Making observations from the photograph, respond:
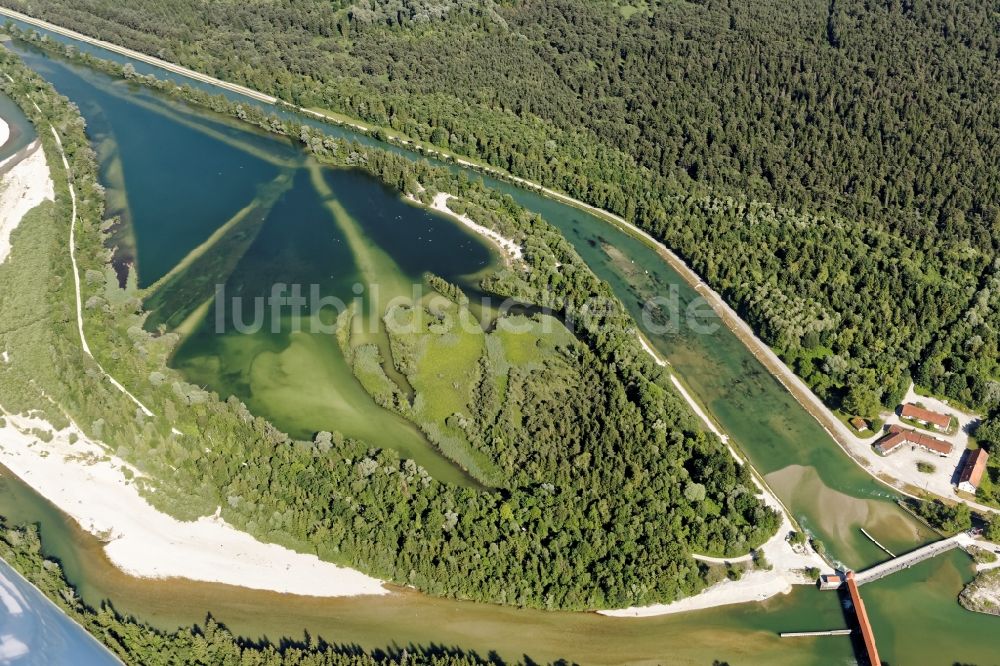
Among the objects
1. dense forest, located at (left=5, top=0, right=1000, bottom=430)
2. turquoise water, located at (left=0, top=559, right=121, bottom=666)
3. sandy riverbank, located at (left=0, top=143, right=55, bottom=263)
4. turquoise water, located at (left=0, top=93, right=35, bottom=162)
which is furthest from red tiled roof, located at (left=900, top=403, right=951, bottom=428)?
turquoise water, located at (left=0, top=93, right=35, bottom=162)

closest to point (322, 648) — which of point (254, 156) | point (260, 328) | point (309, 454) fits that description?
point (309, 454)

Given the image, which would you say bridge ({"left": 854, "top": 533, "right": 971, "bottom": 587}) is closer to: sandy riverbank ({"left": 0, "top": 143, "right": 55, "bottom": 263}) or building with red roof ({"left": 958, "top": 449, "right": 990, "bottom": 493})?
building with red roof ({"left": 958, "top": 449, "right": 990, "bottom": 493})

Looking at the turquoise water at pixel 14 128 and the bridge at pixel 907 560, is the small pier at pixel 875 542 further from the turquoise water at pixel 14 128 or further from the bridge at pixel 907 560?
the turquoise water at pixel 14 128

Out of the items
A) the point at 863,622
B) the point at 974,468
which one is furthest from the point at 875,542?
the point at 974,468

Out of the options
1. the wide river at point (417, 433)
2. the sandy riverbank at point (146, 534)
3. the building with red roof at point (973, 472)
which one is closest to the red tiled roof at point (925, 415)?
the building with red roof at point (973, 472)

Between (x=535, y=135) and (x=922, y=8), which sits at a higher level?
(x=922, y=8)

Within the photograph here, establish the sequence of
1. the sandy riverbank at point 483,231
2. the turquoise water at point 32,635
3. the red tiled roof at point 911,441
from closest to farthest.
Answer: the turquoise water at point 32,635
the red tiled roof at point 911,441
the sandy riverbank at point 483,231

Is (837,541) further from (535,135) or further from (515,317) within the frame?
(535,135)
